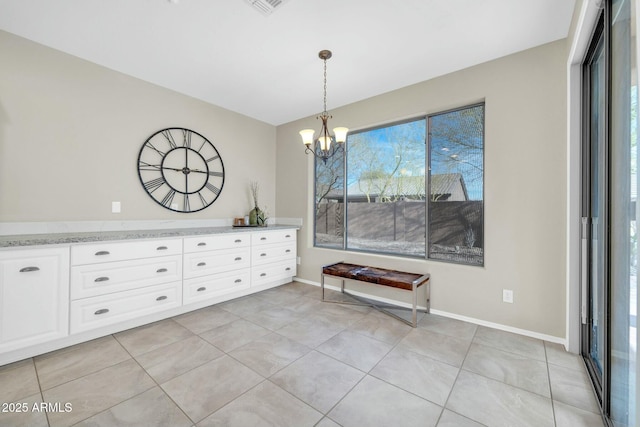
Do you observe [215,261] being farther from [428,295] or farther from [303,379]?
[428,295]

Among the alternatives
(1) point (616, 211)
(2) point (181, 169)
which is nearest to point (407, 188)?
(1) point (616, 211)

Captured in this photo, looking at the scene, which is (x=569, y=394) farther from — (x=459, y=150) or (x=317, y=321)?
(x=459, y=150)

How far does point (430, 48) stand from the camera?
2.45 meters

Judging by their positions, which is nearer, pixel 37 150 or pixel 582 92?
pixel 582 92

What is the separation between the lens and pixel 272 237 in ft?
12.6

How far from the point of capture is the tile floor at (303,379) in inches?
57.9

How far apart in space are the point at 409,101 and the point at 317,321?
2.72 metres

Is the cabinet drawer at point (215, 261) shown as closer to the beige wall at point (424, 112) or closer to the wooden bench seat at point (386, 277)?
the beige wall at point (424, 112)

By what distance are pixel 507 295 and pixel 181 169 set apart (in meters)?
3.90

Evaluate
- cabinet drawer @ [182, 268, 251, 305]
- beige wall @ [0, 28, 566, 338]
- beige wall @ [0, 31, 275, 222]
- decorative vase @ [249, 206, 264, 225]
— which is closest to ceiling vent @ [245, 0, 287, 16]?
beige wall @ [0, 28, 566, 338]

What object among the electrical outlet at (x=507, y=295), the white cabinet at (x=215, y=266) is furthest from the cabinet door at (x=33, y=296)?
the electrical outlet at (x=507, y=295)

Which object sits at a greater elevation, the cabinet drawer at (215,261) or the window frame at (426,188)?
the window frame at (426,188)

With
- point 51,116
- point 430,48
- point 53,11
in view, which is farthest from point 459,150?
point 51,116

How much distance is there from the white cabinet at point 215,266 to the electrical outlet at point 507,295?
2.89 m
